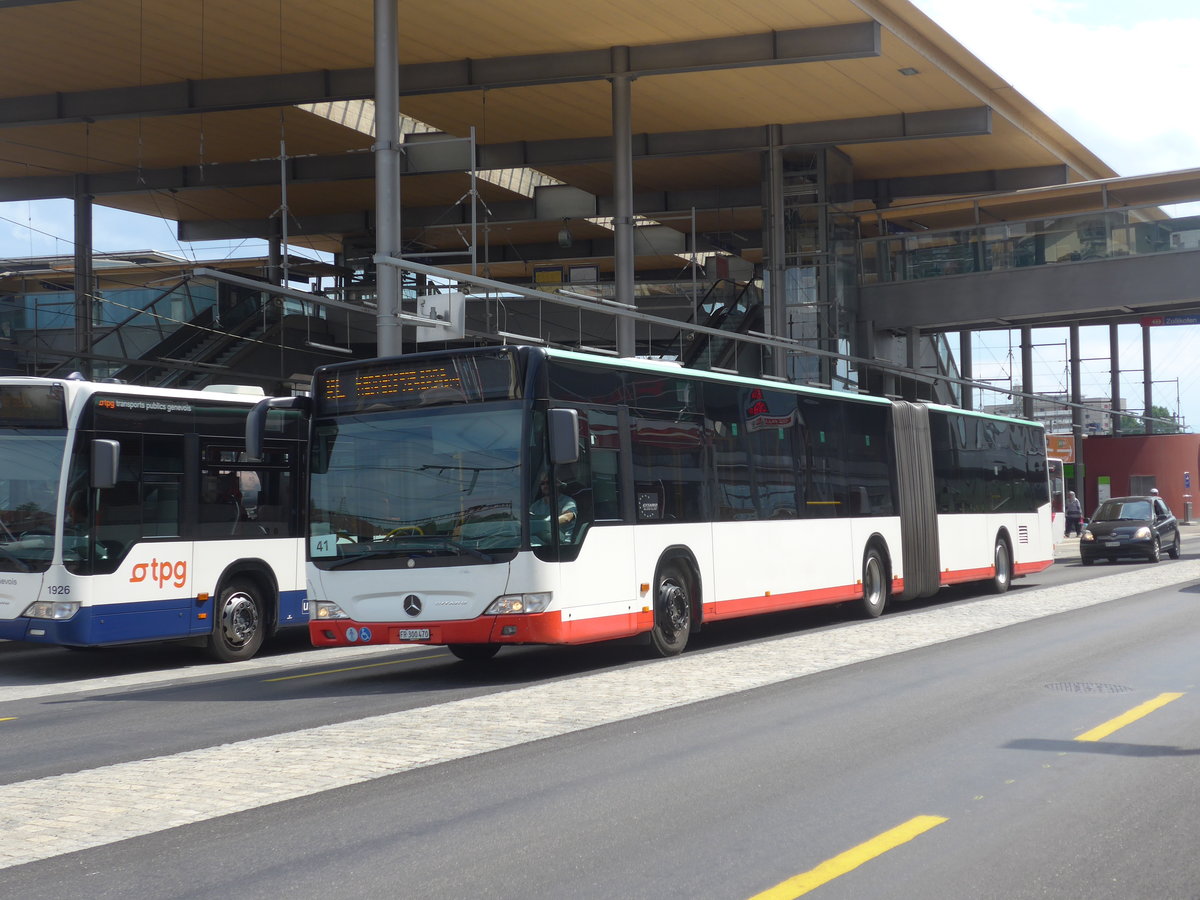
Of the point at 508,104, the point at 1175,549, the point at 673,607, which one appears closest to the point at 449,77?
the point at 508,104

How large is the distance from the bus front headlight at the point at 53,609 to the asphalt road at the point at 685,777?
0.75m

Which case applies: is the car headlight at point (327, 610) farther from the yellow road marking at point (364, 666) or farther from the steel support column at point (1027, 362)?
the steel support column at point (1027, 362)

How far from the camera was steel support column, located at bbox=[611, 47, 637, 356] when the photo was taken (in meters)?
29.4

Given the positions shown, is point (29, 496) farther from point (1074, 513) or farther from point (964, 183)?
point (1074, 513)

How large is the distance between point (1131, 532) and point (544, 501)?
26.3m

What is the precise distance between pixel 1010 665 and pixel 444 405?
5.94 metres

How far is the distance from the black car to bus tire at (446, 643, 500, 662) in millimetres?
24258

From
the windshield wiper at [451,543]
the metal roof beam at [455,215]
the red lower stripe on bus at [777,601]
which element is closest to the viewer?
the windshield wiper at [451,543]

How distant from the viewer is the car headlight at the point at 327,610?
1342 cm

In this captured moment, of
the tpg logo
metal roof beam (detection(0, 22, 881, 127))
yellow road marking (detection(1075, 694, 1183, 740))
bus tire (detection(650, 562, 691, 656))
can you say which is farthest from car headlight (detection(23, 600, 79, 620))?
metal roof beam (detection(0, 22, 881, 127))

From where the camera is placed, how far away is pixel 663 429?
15.0 metres

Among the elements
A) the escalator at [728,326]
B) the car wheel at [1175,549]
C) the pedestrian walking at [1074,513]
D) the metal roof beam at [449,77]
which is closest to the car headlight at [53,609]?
the metal roof beam at [449,77]

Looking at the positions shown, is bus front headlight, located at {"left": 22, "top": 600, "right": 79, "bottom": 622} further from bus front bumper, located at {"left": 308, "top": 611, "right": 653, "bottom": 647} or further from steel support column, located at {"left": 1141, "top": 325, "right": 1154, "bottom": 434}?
steel support column, located at {"left": 1141, "top": 325, "right": 1154, "bottom": 434}

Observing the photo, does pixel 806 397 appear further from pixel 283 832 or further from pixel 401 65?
pixel 401 65
